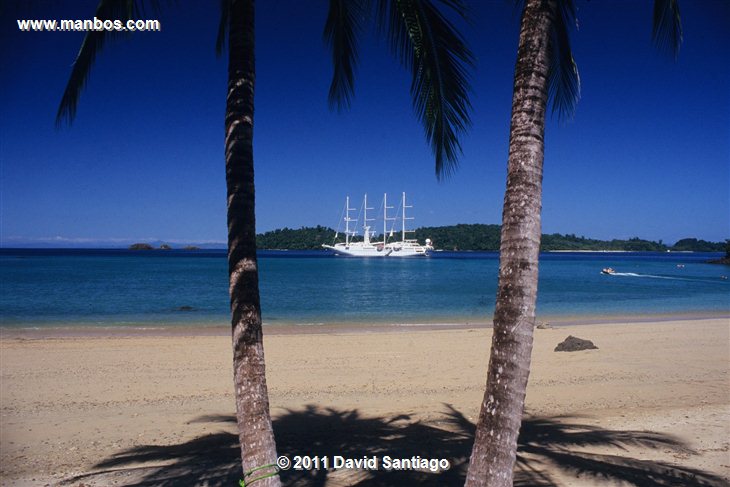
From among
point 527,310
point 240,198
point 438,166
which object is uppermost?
point 438,166

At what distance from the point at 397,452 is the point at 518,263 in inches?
136

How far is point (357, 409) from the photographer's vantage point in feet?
24.2

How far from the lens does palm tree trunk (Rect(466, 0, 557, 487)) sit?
8.16 ft

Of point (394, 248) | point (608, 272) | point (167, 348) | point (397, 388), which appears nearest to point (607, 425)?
point (397, 388)

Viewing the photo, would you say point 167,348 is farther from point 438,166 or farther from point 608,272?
point 608,272

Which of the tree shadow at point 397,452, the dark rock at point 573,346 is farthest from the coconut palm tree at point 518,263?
the dark rock at point 573,346

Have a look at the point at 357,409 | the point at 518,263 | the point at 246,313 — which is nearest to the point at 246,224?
the point at 246,313

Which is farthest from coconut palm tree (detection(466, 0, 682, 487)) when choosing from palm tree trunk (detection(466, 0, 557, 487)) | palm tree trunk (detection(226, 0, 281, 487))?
palm tree trunk (detection(226, 0, 281, 487))

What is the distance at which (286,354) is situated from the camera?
1185 centimetres

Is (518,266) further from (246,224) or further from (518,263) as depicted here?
(246,224)

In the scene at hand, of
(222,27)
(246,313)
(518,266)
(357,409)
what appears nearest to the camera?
(518,266)

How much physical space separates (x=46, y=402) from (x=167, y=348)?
16.1 feet

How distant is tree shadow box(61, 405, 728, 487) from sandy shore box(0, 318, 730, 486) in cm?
2

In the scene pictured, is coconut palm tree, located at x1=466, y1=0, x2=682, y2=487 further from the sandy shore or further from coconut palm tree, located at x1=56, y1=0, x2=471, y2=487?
the sandy shore
